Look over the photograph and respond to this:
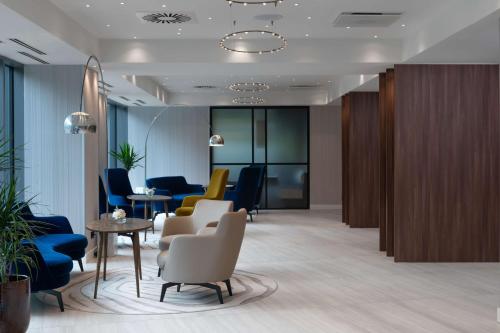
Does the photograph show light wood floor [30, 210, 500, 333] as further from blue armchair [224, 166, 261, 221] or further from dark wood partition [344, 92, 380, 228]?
blue armchair [224, 166, 261, 221]

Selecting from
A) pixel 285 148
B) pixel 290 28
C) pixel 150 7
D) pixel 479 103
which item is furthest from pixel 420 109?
pixel 285 148

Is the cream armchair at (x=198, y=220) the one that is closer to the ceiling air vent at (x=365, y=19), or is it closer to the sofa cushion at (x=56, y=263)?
the sofa cushion at (x=56, y=263)

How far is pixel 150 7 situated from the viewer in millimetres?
6395

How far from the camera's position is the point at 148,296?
5957mm

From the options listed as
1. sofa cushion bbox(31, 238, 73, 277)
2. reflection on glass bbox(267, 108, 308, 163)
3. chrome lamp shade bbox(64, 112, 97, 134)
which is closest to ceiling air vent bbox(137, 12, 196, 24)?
chrome lamp shade bbox(64, 112, 97, 134)

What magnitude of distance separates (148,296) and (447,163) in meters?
4.49

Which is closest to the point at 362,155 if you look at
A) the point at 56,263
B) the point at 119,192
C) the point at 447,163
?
the point at 447,163

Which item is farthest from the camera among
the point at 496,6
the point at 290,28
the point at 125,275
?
the point at 290,28

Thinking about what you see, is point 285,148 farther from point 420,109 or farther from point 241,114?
point 420,109

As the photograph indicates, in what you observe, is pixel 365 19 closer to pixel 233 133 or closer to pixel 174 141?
pixel 233 133

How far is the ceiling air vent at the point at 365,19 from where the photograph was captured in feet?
22.0

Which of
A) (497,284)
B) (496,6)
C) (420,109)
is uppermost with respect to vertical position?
(496,6)

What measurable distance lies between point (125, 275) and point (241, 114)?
8753 millimetres

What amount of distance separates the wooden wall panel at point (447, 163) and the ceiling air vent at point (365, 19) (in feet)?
3.84
